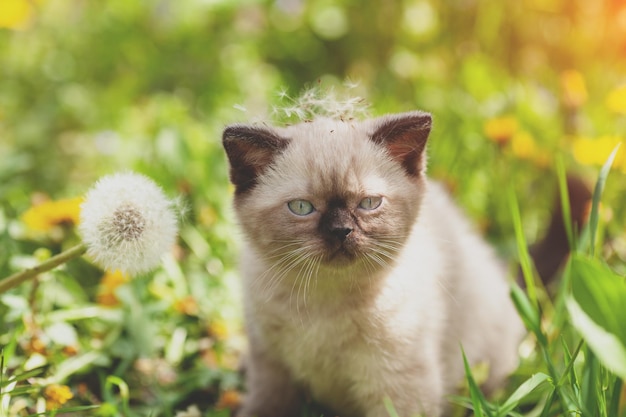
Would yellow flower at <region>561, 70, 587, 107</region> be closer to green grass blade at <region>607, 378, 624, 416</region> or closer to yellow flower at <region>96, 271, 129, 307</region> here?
green grass blade at <region>607, 378, 624, 416</region>

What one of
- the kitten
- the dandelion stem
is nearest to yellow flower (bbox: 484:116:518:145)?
the kitten

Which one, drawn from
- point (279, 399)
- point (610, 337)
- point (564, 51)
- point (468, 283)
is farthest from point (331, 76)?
point (610, 337)

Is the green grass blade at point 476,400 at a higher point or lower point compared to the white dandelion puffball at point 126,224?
lower

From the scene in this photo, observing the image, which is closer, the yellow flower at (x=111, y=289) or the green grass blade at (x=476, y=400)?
the green grass blade at (x=476, y=400)

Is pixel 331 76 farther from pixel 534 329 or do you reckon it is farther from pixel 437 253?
pixel 534 329

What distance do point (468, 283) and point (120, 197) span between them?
3.68 feet

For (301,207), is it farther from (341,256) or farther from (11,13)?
(11,13)

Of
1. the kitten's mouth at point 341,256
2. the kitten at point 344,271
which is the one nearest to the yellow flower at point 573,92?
the kitten at point 344,271

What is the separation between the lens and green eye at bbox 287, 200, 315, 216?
151 centimetres

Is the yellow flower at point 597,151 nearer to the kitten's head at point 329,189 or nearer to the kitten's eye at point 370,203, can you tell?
the kitten's head at point 329,189

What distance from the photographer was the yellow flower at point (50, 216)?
2051 mm

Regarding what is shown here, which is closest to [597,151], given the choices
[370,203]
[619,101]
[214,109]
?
[619,101]

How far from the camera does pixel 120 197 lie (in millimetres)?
1451

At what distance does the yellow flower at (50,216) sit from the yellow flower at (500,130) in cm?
165
